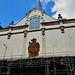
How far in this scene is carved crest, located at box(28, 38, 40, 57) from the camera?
527 inches

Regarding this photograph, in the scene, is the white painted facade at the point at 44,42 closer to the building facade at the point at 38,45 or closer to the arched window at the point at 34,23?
the building facade at the point at 38,45

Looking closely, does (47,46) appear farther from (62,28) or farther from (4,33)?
(4,33)

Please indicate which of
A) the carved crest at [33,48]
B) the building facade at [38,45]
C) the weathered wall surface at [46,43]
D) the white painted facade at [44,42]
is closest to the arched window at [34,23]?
the building facade at [38,45]

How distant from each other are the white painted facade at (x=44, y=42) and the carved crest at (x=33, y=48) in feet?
1.67

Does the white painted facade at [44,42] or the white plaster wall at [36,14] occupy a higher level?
the white plaster wall at [36,14]

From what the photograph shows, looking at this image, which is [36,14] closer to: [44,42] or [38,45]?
[44,42]

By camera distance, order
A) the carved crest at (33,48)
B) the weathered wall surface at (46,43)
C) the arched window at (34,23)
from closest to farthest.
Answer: the weathered wall surface at (46,43), the carved crest at (33,48), the arched window at (34,23)

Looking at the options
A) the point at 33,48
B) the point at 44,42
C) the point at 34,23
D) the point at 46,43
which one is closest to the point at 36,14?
the point at 34,23

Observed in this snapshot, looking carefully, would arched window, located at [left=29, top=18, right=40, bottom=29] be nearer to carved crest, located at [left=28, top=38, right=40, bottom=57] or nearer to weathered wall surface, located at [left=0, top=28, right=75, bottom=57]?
weathered wall surface, located at [left=0, top=28, right=75, bottom=57]

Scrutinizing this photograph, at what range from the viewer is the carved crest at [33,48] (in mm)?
13384

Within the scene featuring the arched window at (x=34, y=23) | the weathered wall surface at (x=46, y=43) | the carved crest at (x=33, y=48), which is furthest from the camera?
the arched window at (x=34, y=23)

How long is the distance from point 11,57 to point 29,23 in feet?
23.8

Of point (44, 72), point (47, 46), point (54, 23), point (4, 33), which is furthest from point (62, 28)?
point (4, 33)

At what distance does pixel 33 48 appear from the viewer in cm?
1390
